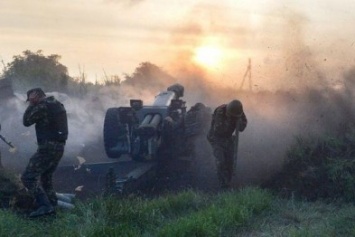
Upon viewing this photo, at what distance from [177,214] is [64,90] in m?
18.2

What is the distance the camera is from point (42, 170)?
33.3 ft

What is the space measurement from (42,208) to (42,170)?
0.75 meters

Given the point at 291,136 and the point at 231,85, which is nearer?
the point at 291,136

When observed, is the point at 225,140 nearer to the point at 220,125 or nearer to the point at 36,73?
the point at 220,125

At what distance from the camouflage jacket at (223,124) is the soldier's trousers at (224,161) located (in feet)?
0.45

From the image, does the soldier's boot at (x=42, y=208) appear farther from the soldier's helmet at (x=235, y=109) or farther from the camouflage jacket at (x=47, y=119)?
the soldier's helmet at (x=235, y=109)

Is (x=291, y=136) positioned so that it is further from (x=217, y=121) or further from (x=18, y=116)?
(x=18, y=116)

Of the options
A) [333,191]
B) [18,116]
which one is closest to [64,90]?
[18,116]

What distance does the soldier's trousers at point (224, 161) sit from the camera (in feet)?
39.8

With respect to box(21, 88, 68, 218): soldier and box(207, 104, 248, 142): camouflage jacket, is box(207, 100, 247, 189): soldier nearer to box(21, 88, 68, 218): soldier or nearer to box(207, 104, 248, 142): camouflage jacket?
box(207, 104, 248, 142): camouflage jacket

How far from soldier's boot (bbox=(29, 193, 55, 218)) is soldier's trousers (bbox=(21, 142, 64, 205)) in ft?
0.23

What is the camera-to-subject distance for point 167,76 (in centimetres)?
2533

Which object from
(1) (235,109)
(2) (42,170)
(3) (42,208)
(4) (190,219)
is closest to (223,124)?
(1) (235,109)

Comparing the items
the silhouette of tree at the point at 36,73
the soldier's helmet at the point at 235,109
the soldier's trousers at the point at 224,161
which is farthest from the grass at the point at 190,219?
the silhouette of tree at the point at 36,73
